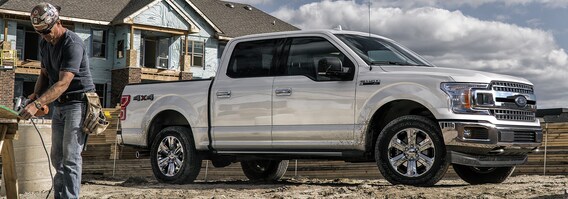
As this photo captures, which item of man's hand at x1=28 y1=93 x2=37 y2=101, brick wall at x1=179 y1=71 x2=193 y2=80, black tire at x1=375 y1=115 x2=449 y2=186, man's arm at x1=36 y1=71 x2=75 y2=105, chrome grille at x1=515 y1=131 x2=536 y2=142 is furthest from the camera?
brick wall at x1=179 y1=71 x2=193 y2=80

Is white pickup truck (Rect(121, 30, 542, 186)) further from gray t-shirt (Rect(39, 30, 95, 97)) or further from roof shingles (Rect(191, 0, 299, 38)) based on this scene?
roof shingles (Rect(191, 0, 299, 38))

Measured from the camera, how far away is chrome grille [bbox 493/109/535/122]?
932cm

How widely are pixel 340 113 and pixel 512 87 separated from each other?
208 centimetres

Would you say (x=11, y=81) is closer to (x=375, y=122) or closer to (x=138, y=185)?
(x=138, y=185)

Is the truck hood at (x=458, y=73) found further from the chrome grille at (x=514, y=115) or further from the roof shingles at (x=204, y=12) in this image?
the roof shingles at (x=204, y=12)

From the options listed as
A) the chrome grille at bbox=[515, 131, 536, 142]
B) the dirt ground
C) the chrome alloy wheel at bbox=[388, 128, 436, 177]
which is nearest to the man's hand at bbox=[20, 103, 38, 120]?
the dirt ground

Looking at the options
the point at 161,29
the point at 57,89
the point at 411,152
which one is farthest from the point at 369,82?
the point at 161,29

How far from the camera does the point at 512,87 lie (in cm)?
958

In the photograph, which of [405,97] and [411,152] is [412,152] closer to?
[411,152]

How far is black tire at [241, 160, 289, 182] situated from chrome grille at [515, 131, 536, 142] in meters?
4.43

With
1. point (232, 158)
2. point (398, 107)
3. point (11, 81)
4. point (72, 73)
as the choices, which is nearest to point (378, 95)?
point (398, 107)

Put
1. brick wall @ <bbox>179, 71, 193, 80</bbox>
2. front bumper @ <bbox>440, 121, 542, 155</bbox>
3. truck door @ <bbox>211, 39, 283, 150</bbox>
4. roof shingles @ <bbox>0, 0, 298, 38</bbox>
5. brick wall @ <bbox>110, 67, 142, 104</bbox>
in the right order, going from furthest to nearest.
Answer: brick wall @ <bbox>179, 71, 193, 80</bbox>
brick wall @ <bbox>110, 67, 142, 104</bbox>
roof shingles @ <bbox>0, 0, 298, 38</bbox>
truck door @ <bbox>211, 39, 283, 150</bbox>
front bumper @ <bbox>440, 121, 542, 155</bbox>

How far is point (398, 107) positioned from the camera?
990 centimetres

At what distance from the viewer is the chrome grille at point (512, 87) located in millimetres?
9367
